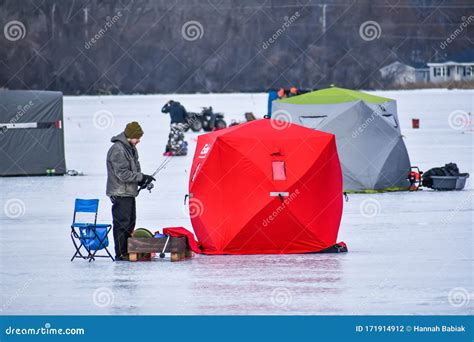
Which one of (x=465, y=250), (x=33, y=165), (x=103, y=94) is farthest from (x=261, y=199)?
(x=103, y=94)

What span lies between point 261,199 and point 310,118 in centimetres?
699

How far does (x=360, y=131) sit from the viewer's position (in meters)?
18.2

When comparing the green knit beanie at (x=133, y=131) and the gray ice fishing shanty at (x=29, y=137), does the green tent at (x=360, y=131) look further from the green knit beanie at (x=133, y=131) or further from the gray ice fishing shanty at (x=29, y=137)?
the green knit beanie at (x=133, y=131)

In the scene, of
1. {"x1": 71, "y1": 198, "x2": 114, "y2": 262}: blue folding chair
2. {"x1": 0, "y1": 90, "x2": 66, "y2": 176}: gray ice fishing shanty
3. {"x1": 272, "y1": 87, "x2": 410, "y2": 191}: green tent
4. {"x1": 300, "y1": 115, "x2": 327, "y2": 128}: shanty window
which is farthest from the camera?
{"x1": 0, "y1": 90, "x2": 66, "y2": 176}: gray ice fishing shanty

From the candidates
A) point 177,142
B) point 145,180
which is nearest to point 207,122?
point 177,142

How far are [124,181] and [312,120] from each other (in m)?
7.63

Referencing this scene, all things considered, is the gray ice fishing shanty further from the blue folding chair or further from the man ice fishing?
the man ice fishing

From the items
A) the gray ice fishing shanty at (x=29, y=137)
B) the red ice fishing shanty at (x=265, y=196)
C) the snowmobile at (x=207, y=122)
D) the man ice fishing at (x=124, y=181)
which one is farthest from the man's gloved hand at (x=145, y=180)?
the snowmobile at (x=207, y=122)

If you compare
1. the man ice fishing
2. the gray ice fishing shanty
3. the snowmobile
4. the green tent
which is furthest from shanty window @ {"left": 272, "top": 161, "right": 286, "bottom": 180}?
the snowmobile

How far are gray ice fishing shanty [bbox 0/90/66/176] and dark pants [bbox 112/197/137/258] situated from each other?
1045cm

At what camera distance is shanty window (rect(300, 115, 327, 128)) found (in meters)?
18.4

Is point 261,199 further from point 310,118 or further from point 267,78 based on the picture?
point 267,78

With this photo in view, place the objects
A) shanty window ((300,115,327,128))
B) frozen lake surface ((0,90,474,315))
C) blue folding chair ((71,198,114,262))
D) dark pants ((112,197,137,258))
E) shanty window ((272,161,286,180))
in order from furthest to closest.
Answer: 1. shanty window ((300,115,327,128))
2. shanty window ((272,161,286,180))
3. dark pants ((112,197,137,258))
4. blue folding chair ((71,198,114,262))
5. frozen lake surface ((0,90,474,315))

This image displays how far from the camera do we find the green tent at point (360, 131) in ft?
58.8
